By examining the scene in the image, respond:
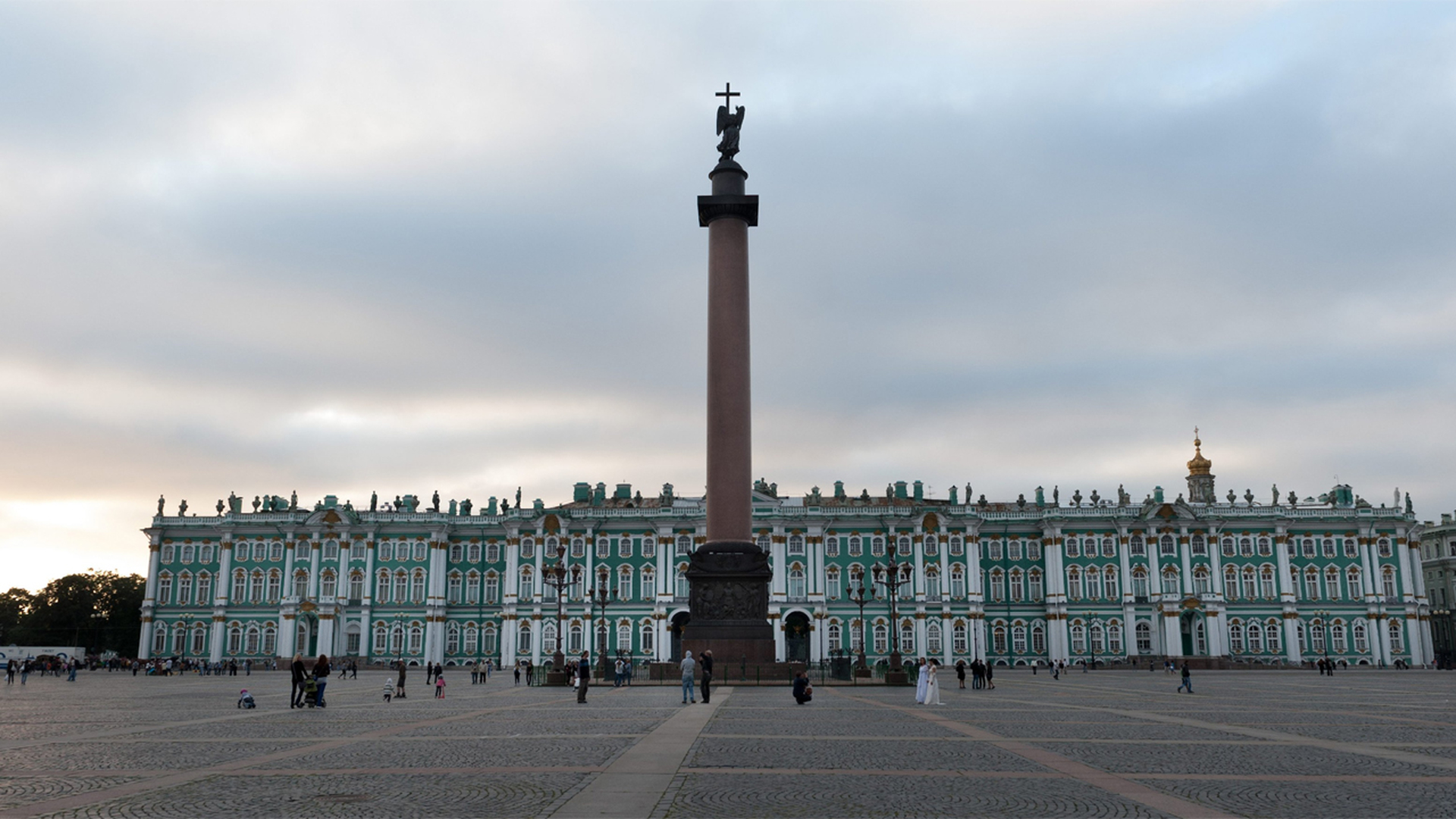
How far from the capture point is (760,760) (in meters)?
14.3

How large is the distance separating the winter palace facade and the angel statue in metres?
44.4

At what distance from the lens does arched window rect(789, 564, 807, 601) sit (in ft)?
277

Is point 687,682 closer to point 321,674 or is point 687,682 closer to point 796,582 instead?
point 321,674

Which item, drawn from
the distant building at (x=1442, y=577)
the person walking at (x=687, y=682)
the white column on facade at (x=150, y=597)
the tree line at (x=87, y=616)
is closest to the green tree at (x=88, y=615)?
the tree line at (x=87, y=616)

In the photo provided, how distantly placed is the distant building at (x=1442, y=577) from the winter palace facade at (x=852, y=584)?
27260 mm

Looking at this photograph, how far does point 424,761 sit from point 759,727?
7127 mm

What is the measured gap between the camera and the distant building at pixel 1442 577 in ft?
357

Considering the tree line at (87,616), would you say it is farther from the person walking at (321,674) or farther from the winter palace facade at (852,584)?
the person walking at (321,674)

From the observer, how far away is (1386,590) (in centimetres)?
8556

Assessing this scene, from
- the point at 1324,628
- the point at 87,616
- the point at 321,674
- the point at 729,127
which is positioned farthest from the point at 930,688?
the point at 87,616

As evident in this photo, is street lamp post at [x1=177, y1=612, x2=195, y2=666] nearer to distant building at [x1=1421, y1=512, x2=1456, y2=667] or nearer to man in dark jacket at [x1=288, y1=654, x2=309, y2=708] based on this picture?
man in dark jacket at [x1=288, y1=654, x2=309, y2=708]

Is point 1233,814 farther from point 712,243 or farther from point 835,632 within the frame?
point 835,632

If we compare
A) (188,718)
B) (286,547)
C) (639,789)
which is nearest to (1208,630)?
(286,547)

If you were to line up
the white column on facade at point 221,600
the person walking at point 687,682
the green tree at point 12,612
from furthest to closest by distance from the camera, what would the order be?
the green tree at point 12,612
the white column on facade at point 221,600
the person walking at point 687,682
